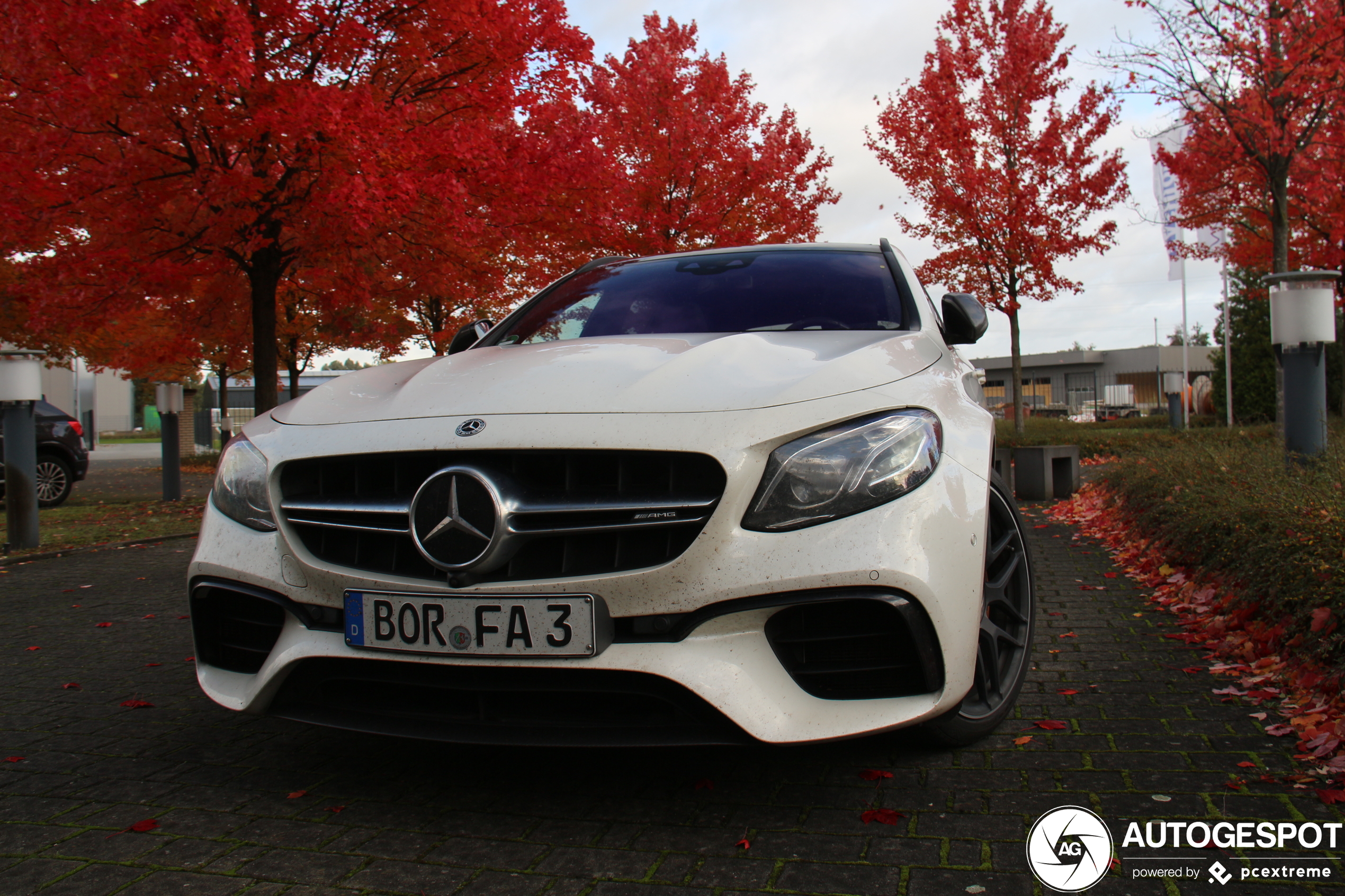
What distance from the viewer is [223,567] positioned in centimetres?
248

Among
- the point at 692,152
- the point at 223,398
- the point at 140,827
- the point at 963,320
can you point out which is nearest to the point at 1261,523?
the point at 963,320

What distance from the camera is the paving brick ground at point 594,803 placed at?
203 centimetres

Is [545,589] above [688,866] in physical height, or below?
above

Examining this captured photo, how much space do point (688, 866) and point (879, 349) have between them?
1.40 meters

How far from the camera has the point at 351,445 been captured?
7.79 ft

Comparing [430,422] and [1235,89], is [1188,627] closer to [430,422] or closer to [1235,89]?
[430,422]

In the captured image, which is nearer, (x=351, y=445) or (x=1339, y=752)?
(x=351, y=445)

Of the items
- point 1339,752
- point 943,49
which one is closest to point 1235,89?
point 943,49

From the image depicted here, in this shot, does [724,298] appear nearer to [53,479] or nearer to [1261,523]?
[1261,523]

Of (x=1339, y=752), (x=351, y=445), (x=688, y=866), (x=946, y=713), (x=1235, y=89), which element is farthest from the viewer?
(x=1235, y=89)

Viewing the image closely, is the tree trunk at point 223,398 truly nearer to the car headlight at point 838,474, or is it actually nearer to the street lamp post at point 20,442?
the street lamp post at point 20,442

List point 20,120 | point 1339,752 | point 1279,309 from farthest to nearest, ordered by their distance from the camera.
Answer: point 20,120, point 1279,309, point 1339,752

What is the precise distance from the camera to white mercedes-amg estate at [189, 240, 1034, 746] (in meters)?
2.09

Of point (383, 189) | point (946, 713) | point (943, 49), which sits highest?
point (943, 49)
